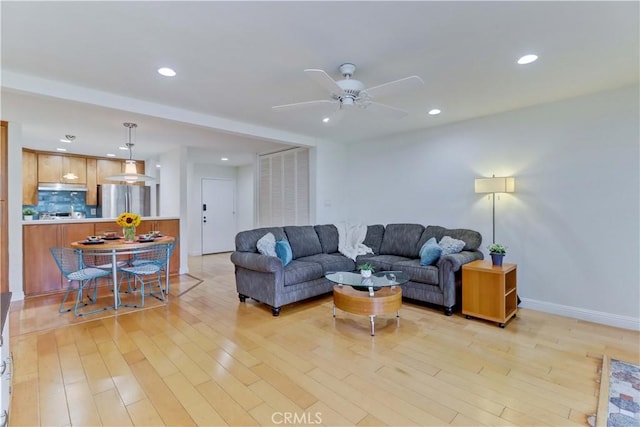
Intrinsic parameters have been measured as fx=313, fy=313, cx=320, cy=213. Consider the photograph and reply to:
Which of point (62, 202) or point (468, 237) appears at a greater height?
point (62, 202)

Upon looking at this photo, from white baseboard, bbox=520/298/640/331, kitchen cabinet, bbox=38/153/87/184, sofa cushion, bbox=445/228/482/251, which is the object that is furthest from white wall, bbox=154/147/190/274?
white baseboard, bbox=520/298/640/331

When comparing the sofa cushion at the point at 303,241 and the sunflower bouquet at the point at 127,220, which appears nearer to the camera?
the sunflower bouquet at the point at 127,220

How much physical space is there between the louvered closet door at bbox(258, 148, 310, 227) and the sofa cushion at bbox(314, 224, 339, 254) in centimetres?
72

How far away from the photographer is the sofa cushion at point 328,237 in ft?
15.8

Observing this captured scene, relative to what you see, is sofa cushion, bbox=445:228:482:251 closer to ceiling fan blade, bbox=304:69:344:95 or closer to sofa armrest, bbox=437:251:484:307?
sofa armrest, bbox=437:251:484:307

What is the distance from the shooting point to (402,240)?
15.0 feet

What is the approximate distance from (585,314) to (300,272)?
125 inches

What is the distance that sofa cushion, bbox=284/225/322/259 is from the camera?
443 cm

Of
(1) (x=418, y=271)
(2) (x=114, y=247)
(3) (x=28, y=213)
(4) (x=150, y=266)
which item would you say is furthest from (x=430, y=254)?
(3) (x=28, y=213)

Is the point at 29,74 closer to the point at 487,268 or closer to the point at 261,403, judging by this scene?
the point at 261,403

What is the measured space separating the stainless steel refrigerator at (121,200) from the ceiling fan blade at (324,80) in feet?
19.8

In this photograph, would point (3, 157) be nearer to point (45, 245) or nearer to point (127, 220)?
point (45, 245)

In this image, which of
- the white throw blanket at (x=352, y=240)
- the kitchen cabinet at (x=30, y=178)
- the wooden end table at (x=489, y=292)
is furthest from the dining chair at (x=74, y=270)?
the wooden end table at (x=489, y=292)

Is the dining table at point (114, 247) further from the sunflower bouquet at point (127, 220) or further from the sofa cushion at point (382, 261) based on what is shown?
the sofa cushion at point (382, 261)
